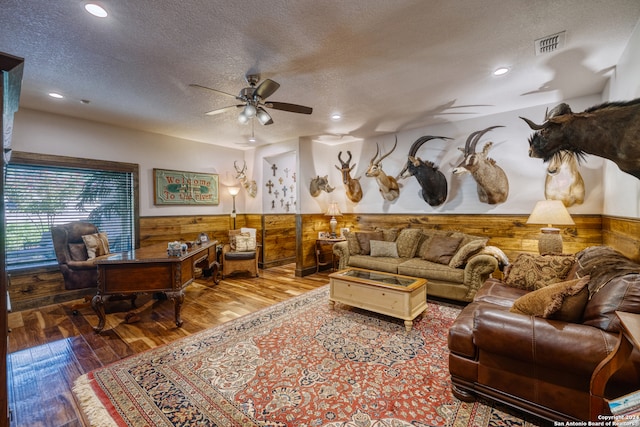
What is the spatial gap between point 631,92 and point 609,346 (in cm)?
233

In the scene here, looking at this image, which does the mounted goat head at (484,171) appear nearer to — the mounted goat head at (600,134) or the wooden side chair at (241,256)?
the mounted goat head at (600,134)

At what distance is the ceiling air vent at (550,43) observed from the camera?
2.18 meters

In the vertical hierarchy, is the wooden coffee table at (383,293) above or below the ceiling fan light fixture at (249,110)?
below

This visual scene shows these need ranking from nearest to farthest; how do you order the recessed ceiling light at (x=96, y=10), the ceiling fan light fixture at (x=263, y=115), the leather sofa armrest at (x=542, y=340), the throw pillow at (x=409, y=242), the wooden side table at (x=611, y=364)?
the wooden side table at (x=611, y=364) < the leather sofa armrest at (x=542, y=340) < the recessed ceiling light at (x=96, y=10) < the ceiling fan light fixture at (x=263, y=115) < the throw pillow at (x=409, y=242)

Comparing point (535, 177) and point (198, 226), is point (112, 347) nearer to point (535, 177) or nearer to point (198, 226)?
point (198, 226)

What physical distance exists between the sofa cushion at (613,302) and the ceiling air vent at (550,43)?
1924 millimetres

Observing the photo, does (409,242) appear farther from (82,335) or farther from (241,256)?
(82,335)

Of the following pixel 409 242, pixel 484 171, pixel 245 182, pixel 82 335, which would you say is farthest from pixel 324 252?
pixel 82 335

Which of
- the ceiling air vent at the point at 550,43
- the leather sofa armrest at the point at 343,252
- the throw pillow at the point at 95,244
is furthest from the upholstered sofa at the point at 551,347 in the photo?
the throw pillow at the point at 95,244

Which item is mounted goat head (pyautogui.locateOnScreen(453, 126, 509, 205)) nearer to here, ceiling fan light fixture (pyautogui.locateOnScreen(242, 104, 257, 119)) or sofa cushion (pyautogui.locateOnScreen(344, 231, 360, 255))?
sofa cushion (pyautogui.locateOnScreen(344, 231, 360, 255))

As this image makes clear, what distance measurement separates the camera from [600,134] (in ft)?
6.97

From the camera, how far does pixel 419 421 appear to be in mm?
1641

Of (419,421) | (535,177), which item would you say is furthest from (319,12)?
(535,177)

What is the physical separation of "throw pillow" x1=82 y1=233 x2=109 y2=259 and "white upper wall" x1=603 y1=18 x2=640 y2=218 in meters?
5.92
